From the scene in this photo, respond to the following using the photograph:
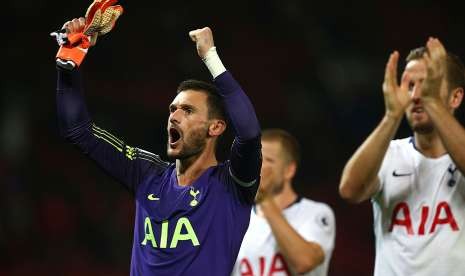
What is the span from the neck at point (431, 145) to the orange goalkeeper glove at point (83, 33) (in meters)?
1.55

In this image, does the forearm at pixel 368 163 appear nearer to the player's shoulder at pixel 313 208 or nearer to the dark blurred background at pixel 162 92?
the player's shoulder at pixel 313 208

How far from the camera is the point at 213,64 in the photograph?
3.17m

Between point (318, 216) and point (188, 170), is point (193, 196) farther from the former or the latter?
point (318, 216)

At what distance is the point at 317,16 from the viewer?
32.9 ft

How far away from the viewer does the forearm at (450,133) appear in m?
3.47

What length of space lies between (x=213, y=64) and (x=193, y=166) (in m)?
0.54

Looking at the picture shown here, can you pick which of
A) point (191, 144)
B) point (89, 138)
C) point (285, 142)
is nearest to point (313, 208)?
point (285, 142)

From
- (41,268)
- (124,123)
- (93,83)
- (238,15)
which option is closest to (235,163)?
(41,268)

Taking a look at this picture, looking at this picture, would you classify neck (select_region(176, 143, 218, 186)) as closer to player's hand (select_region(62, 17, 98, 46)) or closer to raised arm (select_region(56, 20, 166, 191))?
raised arm (select_region(56, 20, 166, 191))

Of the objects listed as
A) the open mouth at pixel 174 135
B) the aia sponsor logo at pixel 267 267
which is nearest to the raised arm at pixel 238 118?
the open mouth at pixel 174 135

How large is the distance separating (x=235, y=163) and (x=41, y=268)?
17.7 ft

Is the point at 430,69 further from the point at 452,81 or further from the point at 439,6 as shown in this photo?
the point at 439,6

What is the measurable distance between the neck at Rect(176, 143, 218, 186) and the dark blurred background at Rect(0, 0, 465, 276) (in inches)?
182

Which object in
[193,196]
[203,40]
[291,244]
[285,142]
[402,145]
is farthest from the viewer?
[285,142]
